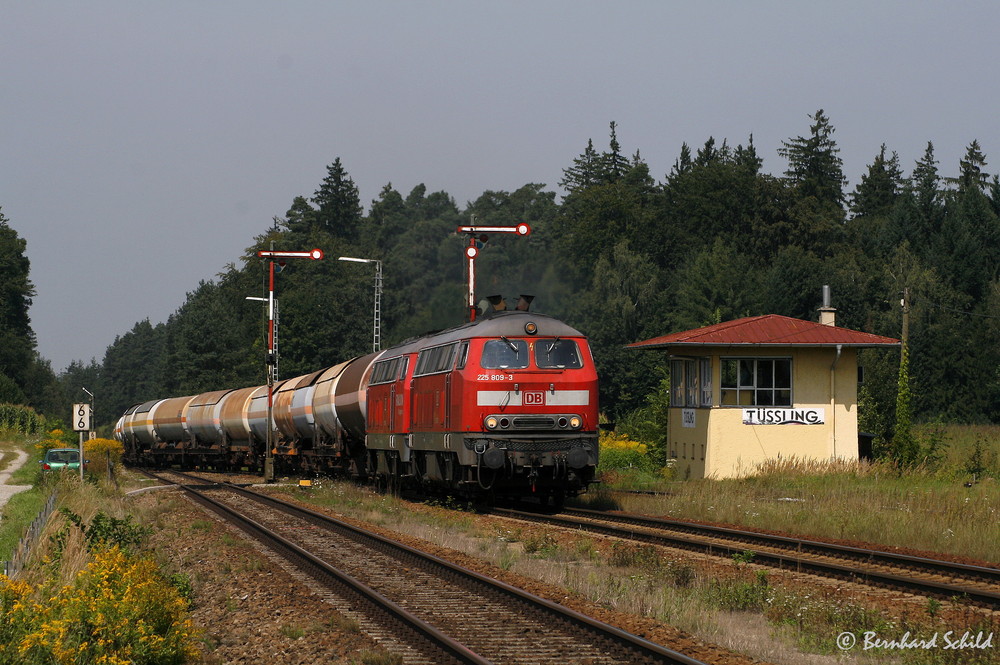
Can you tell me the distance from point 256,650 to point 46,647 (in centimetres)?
170

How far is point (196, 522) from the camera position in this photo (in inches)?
810

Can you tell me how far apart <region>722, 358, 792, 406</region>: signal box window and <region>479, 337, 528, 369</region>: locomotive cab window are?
1062 centimetres

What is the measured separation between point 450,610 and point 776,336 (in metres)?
20.3

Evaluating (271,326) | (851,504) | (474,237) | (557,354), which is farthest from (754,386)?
(271,326)

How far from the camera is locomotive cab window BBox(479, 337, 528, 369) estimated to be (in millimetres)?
20656

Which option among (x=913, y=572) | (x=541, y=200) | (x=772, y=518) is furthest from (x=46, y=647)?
(x=541, y=200)

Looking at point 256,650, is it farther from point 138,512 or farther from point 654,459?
point 654,459

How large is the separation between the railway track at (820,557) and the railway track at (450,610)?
3.68 m

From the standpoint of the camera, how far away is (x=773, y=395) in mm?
30016

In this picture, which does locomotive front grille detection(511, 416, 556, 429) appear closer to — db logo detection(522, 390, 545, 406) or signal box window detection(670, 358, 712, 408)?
db logo detection(522, 390, 545, 406)

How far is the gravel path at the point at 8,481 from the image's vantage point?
28.7m

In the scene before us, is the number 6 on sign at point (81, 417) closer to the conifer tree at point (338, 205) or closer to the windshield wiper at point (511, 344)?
the windshield wiper at point (511, 344)

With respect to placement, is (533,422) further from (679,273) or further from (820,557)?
(679,273)

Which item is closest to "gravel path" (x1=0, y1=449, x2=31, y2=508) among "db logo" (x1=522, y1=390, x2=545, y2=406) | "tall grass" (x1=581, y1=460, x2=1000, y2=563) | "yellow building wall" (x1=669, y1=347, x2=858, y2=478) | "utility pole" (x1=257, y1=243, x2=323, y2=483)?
"utility pole" (x1=257, y1=243, x2=323, y2=483)
